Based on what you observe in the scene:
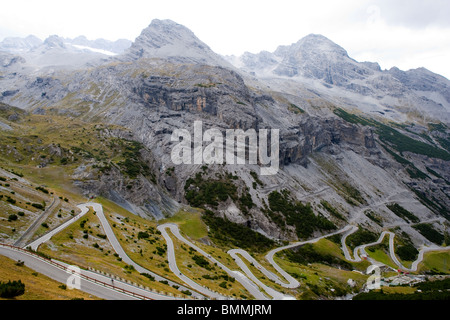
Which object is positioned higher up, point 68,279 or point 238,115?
point 238,115

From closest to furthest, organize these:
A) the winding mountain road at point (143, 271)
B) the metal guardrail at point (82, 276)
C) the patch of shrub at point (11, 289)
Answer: the patch of shrub at point (11, 289)
the metal guardrail at point (82, 276)
the winding mountain road at point (143, 271)

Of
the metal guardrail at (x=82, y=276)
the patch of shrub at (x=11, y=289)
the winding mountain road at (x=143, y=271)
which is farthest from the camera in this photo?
the winding mountain road at (x=143, y=271)

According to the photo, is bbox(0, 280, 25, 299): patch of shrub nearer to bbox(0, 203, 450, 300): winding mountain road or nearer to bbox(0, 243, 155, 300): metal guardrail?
bbox(0, 203, 450, 300): winding mountain road

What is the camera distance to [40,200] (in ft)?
179

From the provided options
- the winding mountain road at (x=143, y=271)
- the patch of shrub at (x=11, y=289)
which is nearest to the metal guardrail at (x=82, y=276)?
the winding mountain road at (x=143, y=271)

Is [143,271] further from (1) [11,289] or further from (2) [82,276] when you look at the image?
(1) [11,289]

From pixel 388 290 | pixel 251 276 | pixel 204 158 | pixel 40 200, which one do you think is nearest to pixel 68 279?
pixel 40 200

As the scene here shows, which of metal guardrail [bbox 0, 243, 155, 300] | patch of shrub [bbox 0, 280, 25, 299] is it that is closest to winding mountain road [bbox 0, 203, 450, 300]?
metal guardrail [bbox 0, 243, 155, 300]

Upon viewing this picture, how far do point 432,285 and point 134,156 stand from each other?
120022 millimetres

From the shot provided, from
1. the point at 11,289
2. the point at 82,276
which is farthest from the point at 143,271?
the point at 11,289

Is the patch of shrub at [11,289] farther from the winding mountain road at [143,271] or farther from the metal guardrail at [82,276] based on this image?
the metal guardrail at [82,276]

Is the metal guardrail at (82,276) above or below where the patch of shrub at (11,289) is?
below

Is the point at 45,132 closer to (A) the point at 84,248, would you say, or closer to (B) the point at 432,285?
(A) the point at 84,248

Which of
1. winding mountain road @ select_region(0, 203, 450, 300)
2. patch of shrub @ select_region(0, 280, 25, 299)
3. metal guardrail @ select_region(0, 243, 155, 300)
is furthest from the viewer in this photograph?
winding mountain road @ select_region(0, 203, 450, 300)
